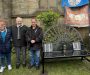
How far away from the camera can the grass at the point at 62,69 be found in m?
7.60

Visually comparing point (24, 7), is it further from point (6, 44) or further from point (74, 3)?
point (6, 44)

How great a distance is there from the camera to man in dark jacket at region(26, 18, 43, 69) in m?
7.70

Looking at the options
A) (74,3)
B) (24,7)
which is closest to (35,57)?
(24,7)

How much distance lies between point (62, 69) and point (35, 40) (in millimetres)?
1228

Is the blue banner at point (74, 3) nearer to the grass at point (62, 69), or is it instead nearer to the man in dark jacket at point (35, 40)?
the grass at point (62, 69)

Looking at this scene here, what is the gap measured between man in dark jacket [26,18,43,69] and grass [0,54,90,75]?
1.09 ft

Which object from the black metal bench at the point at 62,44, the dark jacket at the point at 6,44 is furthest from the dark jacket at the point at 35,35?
the dark jacket at the point at 6,44

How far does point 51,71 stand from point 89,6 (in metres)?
3.88

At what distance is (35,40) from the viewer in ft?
25.2

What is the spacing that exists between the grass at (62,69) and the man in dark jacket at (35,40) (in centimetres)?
33

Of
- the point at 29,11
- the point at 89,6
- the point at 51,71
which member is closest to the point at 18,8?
the point at 29,11

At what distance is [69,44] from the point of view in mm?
8664

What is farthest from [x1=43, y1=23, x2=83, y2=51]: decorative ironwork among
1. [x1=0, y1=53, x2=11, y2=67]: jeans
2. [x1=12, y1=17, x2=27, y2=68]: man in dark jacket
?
[x1=0, y1=53, x2=11, y2=67]: jeans

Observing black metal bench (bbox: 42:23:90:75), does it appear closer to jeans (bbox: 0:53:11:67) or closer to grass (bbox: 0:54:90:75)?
grass (bbox: 0:54:90:75)
